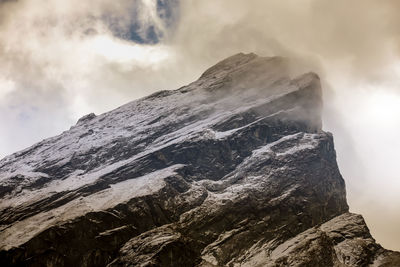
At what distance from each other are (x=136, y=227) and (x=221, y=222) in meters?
24.4

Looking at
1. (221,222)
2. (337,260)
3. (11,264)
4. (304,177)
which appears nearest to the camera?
(11,264)

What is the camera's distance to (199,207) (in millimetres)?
156875

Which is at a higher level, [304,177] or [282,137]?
[282,137]

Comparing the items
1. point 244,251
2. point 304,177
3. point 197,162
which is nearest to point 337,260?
point 244,251

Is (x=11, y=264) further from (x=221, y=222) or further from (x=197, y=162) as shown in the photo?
(x=197, y=162)

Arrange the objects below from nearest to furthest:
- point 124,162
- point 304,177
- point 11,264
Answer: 1. point 11,264
2. point 304,177
3. point 124,162

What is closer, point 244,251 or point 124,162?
point 244,251

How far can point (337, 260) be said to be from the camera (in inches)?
5645

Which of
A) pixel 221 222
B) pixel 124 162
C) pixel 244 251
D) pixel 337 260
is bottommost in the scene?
pixel 337 260

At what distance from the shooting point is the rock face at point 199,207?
456ft

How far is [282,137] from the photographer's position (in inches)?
7579

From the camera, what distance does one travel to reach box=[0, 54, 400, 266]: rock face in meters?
139

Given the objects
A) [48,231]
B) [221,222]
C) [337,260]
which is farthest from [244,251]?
[48,231]

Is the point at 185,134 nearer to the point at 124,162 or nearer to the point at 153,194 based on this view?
the point at 124,162
